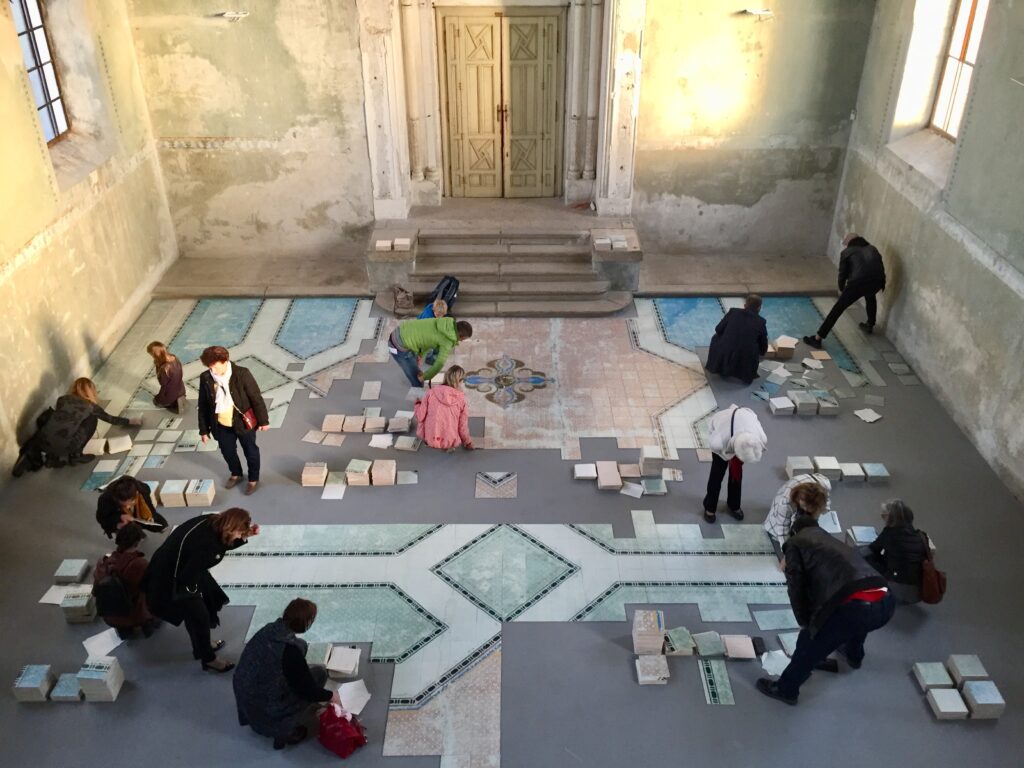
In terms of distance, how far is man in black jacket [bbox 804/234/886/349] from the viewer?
8555 millimetres

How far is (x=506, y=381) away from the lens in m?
8.35

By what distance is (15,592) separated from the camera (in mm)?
5914

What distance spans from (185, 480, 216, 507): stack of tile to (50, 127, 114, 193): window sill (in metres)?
3.57

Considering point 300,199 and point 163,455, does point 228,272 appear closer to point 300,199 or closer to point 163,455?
point 300,199

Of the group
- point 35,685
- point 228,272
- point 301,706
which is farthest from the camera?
point 228,272

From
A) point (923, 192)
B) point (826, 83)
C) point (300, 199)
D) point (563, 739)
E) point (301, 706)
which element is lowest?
point (563, 739)

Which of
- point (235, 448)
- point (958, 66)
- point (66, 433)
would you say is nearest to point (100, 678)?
point (235, 448)

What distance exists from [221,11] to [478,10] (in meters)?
3.00

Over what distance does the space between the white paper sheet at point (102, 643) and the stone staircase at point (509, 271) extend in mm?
5016

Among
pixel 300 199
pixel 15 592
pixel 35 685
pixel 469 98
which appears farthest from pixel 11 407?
pixel 469 98

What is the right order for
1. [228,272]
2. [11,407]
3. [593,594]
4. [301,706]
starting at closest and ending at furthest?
1. [301,706]
2. [593,594]
3. [11,407]
4. [228,272]

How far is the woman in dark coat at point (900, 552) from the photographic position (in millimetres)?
5418

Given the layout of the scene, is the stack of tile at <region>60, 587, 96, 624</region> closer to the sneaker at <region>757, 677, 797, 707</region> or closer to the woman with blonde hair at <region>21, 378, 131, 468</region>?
the woman with blonde hair at <region>21, 378, 131, 468</region>

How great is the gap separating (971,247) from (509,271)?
4.84m
